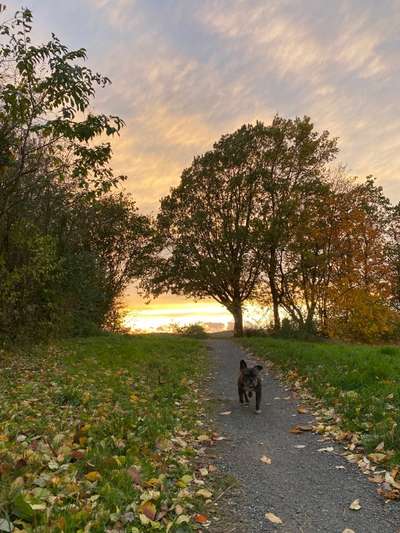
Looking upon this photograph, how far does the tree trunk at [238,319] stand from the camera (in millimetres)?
39375

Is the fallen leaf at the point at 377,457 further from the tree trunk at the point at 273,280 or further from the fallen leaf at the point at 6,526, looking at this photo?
the tree trunk at the point at 273,280

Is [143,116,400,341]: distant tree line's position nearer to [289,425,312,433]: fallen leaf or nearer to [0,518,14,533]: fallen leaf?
[289,425,312,433]: fallen leaf

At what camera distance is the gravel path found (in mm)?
5047

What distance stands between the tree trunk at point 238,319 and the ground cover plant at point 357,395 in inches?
883

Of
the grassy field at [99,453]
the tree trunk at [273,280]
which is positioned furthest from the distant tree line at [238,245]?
the grassy field at [99,453]

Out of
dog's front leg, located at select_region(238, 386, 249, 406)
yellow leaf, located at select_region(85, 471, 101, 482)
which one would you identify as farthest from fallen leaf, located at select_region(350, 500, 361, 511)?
dog's front leg, located at select_region(238, 386, 249, 406)

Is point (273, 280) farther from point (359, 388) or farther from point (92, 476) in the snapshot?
point (92, 476)

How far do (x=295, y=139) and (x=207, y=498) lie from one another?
3666 centimetres

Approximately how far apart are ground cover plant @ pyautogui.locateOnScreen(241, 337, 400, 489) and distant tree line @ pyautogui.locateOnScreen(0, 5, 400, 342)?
39.0ft

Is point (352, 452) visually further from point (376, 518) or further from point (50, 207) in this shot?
point (50, 207)

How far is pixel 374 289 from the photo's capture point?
34500mm

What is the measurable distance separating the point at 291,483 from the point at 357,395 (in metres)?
4.52

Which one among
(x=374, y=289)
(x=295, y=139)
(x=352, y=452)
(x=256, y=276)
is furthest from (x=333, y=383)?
(x=295, y=139)

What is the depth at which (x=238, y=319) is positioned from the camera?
1575 inches
